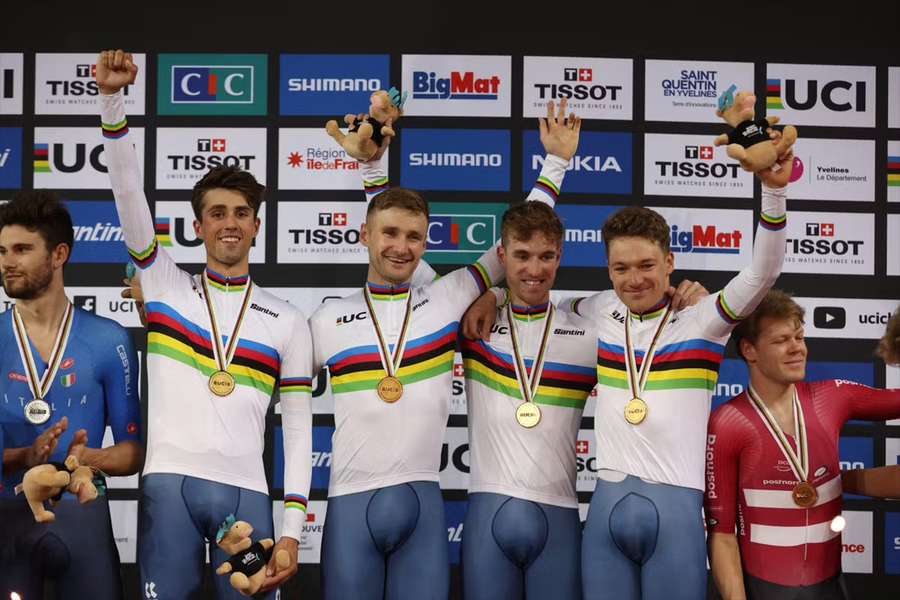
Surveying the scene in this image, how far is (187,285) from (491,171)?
5.75 feet

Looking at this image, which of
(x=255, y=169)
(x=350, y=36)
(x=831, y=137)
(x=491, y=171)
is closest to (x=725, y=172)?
(x=831, y=137)

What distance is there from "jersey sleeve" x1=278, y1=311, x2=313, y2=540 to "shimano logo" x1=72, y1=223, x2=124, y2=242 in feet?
5.41

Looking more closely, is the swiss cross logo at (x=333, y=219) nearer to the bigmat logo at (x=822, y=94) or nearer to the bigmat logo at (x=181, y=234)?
the bigmat logo at (x=181, y=234)

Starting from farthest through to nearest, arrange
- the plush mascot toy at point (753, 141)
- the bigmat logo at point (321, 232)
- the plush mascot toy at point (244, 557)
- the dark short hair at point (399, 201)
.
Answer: the bigmat logo at point (321, 232), the dark short hair at point (399, 201), the plush mascot toy at point (753, 141), the plush mascot toy at point (244, 557)

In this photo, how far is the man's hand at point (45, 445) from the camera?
3115mm

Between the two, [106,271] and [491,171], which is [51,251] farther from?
[491,171]

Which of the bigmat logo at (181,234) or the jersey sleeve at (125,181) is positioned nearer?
the jersey sleeve at (125,181)

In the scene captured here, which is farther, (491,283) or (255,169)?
(255,169)

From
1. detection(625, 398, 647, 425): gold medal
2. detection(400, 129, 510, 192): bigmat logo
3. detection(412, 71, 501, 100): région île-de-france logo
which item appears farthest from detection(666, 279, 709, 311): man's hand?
detection(412, 71, 501, 100): région île-de-france logo

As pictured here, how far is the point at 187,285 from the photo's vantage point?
11.3 ft

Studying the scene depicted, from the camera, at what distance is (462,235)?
4.65 meters

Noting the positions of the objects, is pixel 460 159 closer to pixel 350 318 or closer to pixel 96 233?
pixel 350 318

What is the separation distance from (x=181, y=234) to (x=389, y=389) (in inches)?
68.9

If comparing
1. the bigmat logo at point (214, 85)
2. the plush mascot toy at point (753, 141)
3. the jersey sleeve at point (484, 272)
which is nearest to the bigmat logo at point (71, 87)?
the bigmat logo at point (214, 85)
